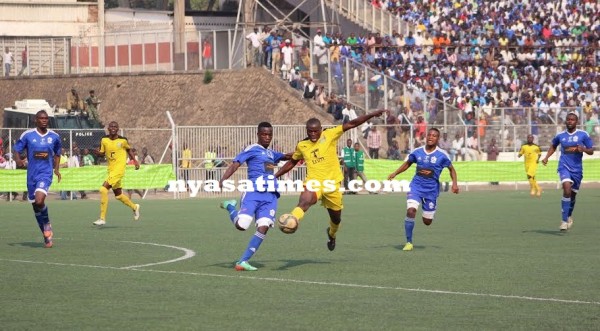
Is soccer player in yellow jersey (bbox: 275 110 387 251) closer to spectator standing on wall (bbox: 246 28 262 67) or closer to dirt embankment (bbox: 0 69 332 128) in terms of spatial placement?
dirt embankment (bbox: 0 69 332 128)

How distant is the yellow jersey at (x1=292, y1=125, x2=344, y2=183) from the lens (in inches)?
651

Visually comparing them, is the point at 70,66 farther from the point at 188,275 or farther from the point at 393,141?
the point at 188,275

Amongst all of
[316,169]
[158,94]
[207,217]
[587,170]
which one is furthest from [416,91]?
[316,169]

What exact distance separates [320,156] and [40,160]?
5.22 meters

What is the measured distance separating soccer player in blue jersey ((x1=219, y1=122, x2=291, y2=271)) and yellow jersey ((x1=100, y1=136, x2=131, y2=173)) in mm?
9589

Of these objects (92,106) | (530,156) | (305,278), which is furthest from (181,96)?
(305,278)

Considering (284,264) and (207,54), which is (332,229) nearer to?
(284,264)

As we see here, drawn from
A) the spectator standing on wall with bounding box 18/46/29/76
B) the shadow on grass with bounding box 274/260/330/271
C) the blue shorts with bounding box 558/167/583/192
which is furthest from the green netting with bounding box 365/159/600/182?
the shadow on grass with bounding box 274/260/330/271

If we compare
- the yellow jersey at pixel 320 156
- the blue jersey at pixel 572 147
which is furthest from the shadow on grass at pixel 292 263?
the blue jersey at pixel 572 147

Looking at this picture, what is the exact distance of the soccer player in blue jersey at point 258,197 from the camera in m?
15.6

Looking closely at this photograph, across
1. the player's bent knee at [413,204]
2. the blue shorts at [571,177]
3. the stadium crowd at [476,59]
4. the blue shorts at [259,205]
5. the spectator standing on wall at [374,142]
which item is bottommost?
the player's bent knee at [413,204]

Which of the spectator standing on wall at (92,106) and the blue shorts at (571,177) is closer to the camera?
the blue shorts at (571,177)

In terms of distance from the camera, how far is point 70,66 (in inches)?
2255

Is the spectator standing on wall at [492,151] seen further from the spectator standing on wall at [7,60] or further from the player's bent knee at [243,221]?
the player's bent knee at [243,221]
